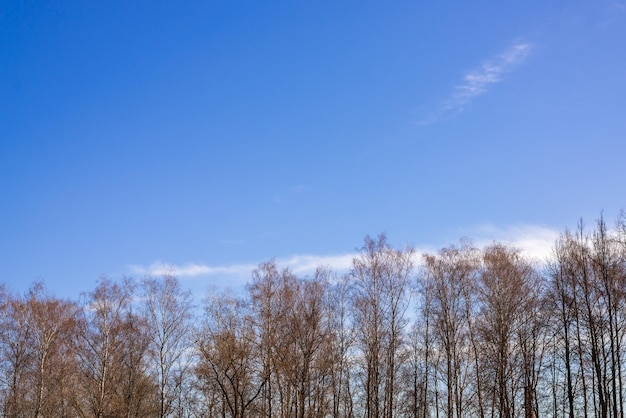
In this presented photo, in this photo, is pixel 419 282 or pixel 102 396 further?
pixel 419 282

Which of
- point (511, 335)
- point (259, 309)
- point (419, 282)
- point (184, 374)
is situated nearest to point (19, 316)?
point (184, 374)

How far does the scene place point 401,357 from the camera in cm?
3872

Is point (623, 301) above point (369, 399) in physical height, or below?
above

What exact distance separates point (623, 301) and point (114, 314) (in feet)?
98.1

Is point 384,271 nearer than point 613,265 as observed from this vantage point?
No

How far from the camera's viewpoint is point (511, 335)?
1373 inches

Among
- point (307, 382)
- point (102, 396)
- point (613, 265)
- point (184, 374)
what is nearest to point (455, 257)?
point (613, 265)

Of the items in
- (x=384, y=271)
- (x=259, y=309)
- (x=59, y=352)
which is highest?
(x=384, y=271)

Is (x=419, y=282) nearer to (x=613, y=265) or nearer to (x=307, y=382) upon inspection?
(x=307, y=382)

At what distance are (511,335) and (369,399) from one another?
1081cm

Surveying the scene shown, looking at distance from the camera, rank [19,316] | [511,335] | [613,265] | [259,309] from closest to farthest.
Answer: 1. [613,265]
2. [511,335]
3. [259,309]
4. [19,316]

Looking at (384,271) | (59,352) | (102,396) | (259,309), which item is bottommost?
(102,396)

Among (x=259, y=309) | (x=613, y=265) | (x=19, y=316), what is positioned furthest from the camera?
(x=19, y=316)

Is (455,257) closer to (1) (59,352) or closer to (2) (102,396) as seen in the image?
(2) (102,396)
